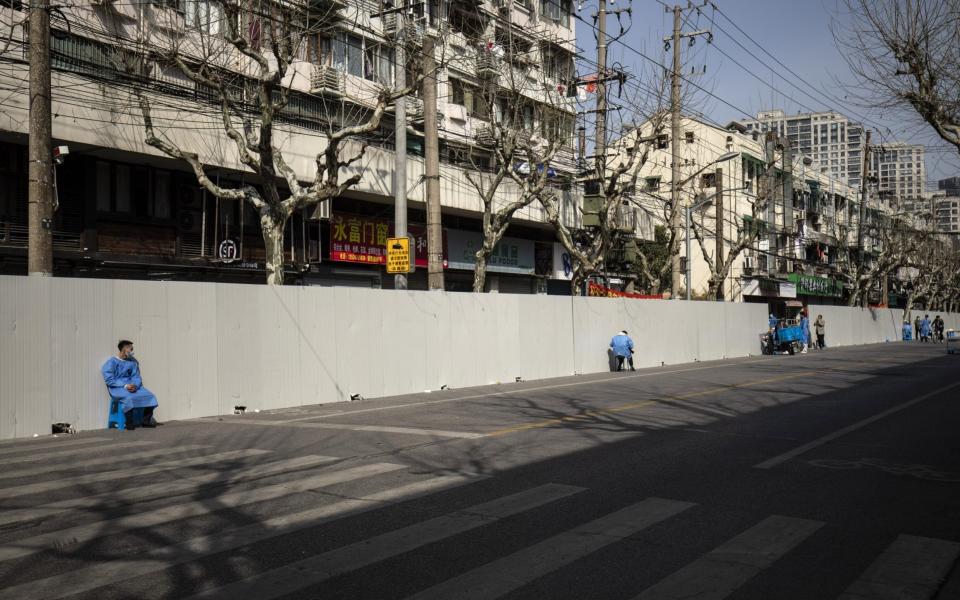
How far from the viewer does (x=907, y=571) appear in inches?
204

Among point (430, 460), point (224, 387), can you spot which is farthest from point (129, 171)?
point (430, 460)

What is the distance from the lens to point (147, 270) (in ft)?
71.2

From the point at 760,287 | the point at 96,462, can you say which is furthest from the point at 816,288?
the point at 96,462

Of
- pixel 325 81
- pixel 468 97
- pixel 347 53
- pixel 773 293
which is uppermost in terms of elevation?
pixel 347 53

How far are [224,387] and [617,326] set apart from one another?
640 inches

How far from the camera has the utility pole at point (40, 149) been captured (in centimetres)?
1286

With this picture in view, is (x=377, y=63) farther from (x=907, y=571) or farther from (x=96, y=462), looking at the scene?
(x=907, y=571)

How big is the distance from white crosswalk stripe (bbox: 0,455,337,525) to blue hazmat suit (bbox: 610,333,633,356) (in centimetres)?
1851

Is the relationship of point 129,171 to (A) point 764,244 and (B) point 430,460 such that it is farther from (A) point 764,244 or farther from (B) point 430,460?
(A) point 764,244

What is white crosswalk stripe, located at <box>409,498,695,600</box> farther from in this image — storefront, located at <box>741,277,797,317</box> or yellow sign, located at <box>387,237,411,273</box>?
storefront, located at <box>741,277,797,317</box>

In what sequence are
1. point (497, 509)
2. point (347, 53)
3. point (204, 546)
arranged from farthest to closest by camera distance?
point (347, 53) → point (497, 509) → point (204, 546)

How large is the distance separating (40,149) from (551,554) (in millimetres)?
11160

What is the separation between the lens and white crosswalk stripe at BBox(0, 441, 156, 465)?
1005 centimetres

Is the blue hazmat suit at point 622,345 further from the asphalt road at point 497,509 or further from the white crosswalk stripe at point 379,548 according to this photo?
the white crosswalk stripe at point 379,548
